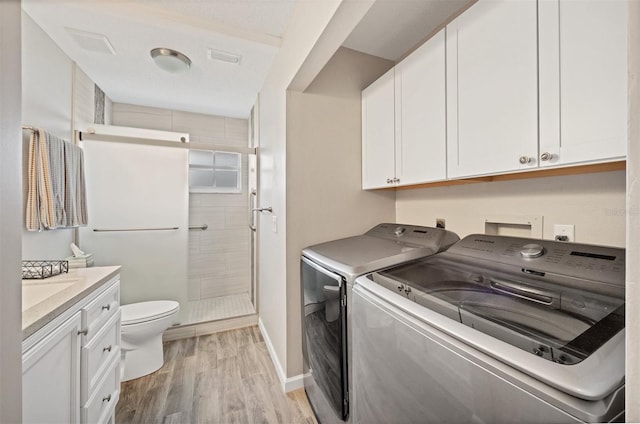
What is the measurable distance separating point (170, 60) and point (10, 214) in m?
1.93

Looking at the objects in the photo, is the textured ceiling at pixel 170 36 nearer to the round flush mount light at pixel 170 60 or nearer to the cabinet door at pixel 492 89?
the round flush mount light at pixel 170 60

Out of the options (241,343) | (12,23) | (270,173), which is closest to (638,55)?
(12,23)

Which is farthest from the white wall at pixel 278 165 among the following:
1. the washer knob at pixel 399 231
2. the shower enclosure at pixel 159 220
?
the washer knob at pixel 399 231

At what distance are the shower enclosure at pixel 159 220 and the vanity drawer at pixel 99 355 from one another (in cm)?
114

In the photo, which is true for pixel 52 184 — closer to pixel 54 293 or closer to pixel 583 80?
pixel 54 293

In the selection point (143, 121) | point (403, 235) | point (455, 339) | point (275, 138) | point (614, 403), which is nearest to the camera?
A: point (614, 403)

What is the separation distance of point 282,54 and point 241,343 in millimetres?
2447

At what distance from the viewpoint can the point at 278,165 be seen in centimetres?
191

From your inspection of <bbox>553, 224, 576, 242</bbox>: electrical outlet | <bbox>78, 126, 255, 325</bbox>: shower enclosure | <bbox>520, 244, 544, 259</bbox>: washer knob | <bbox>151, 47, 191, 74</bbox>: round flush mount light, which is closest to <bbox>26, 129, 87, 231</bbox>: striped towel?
<bbox>78, 126, 255, 325</bbox>: shower enclosure

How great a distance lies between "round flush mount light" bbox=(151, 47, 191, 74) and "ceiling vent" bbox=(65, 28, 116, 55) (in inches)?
10.7

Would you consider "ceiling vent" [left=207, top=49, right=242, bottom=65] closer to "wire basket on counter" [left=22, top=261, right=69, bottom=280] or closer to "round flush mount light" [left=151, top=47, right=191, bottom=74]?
"round flush mount light" [left=151, top=47, right=191, bottom=74]

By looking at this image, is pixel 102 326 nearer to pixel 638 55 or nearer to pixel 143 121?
pixel 638 55

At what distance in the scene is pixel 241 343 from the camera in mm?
2359

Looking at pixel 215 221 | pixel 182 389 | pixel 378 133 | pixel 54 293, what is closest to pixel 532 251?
pixel 378 133
